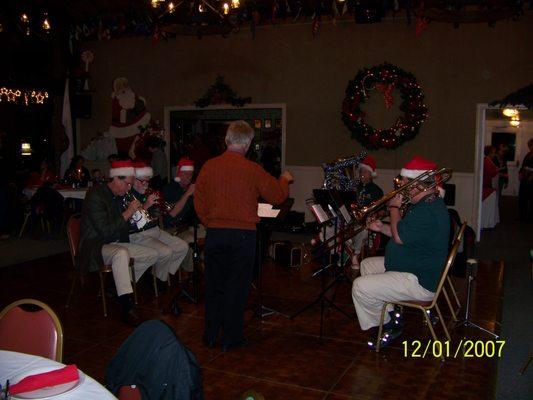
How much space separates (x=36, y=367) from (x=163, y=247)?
3441 millimetres

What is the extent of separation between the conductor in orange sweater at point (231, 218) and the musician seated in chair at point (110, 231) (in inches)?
39.0

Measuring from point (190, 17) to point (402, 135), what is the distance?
493 centimetres

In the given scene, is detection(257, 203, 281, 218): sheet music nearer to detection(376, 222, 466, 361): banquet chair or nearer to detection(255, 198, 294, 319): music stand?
detection(255, 198, 294, 319): music stand

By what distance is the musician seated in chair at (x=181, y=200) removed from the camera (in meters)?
5.60

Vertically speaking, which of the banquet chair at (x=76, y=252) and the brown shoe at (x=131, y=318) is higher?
the banquet chair at (x=76, y=252)

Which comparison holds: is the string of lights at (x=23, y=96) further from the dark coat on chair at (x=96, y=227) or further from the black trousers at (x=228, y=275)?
the black trousers at (x=228, y=275)

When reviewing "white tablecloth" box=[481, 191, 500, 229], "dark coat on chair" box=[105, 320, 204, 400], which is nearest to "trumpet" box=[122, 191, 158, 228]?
"dark coat on chair" box=[105, 320, 204, 400]

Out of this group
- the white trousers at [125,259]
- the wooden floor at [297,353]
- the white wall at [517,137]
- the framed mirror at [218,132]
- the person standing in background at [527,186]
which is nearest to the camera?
Answer: the wooden floor at [297,353]

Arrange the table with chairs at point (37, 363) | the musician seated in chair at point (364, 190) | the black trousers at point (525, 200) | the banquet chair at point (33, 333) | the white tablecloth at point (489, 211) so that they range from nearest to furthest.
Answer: the table with chairs at point (37, 363) → the banquet chair at point (33, 333) → the musician seated in chair at point (364, 190) → the white tablecloth at point (489, 211) → the black trousers at point (525, 200)

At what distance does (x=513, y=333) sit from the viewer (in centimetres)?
474

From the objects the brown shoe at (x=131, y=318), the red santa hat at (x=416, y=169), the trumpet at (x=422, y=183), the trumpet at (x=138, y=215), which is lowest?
the brown shoe at (x=131, y=318)

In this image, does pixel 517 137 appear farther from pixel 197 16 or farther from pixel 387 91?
pixel 197 16

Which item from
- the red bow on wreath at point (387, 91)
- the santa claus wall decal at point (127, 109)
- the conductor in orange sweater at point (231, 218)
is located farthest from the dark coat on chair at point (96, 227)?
the santa claus wall decal at point (127, 109)

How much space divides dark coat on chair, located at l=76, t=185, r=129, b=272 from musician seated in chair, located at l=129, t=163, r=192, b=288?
335 mm
